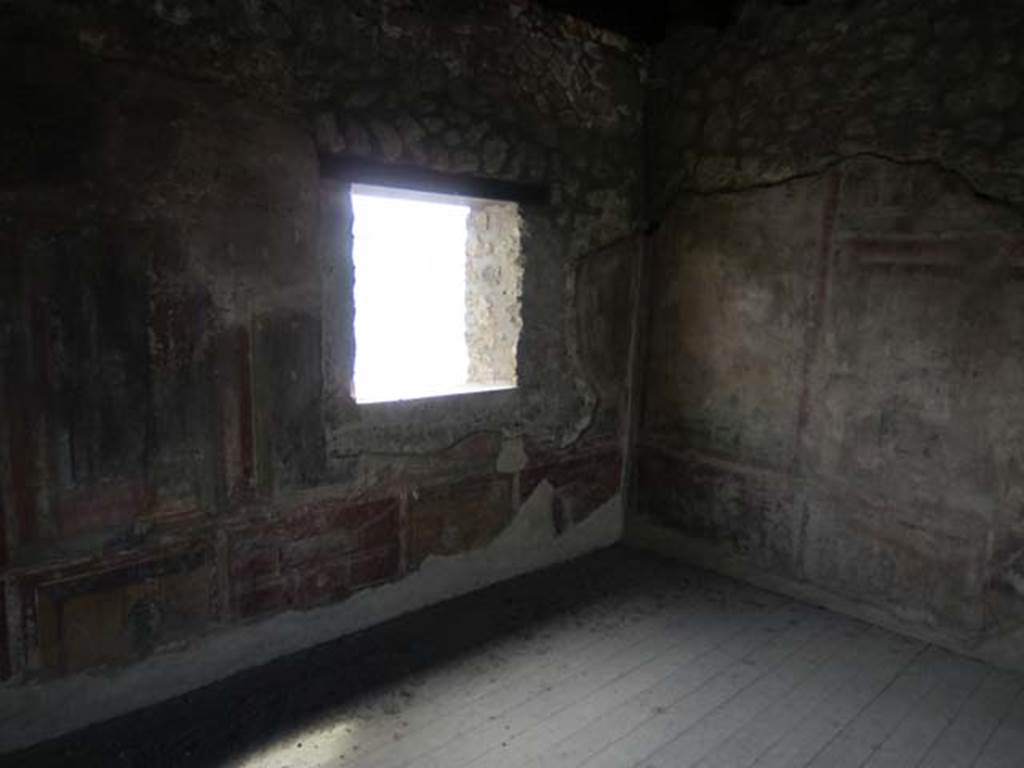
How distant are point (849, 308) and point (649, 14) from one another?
1.67 m

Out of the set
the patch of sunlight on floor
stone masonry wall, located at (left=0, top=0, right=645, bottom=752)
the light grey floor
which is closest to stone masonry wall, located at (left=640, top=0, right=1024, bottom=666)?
the light grey floor

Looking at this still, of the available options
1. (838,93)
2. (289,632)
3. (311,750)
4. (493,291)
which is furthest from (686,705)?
(838,93)

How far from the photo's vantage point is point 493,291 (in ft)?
10.0

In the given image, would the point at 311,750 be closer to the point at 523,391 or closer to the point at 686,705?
the point at 686,705

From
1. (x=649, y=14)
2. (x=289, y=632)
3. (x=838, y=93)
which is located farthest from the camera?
(x=649, y=14)

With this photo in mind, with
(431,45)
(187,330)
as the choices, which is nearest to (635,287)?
(431,45)

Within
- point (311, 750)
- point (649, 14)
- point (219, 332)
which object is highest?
point (649, 14)

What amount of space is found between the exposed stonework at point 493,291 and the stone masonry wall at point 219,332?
64 millimetres

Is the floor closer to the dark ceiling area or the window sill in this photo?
the window sill

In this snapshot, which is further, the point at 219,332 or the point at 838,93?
the point at 838,93

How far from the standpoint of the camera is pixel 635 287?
3377 mm

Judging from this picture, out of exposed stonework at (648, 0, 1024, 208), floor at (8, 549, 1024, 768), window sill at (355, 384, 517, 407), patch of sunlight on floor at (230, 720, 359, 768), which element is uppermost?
exposed stonework at (648, 0, 1024, 208)

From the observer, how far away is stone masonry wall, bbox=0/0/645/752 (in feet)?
5.93

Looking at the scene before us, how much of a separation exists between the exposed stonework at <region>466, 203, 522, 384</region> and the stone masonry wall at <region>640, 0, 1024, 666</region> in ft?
2.69
